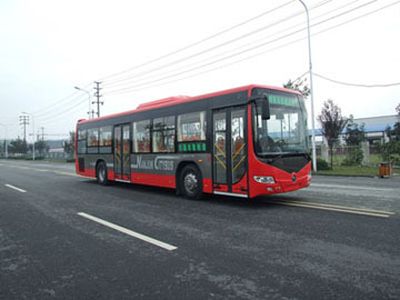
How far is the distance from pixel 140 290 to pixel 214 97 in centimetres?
626

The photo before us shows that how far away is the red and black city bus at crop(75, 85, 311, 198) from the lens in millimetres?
7855

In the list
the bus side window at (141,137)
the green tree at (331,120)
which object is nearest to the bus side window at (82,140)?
the bus side window at (141,137)

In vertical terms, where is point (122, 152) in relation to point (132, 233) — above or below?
above

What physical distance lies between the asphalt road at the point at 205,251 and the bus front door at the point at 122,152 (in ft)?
12.9

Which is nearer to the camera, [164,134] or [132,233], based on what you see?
[132,233]

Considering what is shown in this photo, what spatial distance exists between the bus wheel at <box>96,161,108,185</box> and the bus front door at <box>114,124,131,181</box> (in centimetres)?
104

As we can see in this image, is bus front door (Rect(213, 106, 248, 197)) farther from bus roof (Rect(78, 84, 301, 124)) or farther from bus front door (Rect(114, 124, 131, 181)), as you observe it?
bus front door (Rect(114, 124, 131, 181))

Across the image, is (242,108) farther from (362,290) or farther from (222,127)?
(362,290)

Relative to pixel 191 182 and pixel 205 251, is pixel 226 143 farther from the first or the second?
pixel 205 251

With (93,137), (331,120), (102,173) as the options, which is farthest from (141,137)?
(331,120)

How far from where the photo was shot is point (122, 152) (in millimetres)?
12781

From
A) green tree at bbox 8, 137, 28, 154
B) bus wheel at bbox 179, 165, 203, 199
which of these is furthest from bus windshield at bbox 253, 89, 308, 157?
green tree at bbox 8, 137, 28, 154

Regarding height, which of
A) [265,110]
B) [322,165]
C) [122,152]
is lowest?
[322,165]

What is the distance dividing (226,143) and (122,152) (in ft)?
18.6
